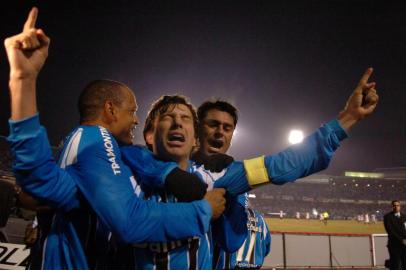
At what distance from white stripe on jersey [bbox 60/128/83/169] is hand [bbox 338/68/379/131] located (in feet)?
5.55

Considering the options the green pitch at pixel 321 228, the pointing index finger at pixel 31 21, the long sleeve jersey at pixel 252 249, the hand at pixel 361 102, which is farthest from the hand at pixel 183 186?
the green pitch at pixel 321 228

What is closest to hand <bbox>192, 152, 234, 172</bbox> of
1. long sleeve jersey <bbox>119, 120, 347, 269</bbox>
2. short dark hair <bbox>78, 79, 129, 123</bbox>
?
long sleeve jersey <bbox>119, 120, 347, 269</bbox>

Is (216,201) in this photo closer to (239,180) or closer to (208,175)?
(239,180)

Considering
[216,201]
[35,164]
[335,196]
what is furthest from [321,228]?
[335,196]

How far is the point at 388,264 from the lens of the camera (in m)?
11.0

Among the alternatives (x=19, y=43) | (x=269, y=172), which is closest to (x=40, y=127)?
(x=19, y=43)

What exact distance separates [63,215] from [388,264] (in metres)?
12.0

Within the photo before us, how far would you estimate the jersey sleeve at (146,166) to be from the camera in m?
1.92

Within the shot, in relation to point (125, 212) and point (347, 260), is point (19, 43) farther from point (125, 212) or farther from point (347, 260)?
point (347, 260)

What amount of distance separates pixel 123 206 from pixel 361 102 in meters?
1.73

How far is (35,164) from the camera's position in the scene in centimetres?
155

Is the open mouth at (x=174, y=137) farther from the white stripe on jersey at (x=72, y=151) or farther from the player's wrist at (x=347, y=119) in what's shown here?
the player's wrist at (x=347, y=119)

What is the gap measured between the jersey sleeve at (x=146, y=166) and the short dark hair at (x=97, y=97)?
0.32 meters

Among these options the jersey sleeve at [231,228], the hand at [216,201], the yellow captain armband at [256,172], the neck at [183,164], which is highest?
the neck at [183,164]
